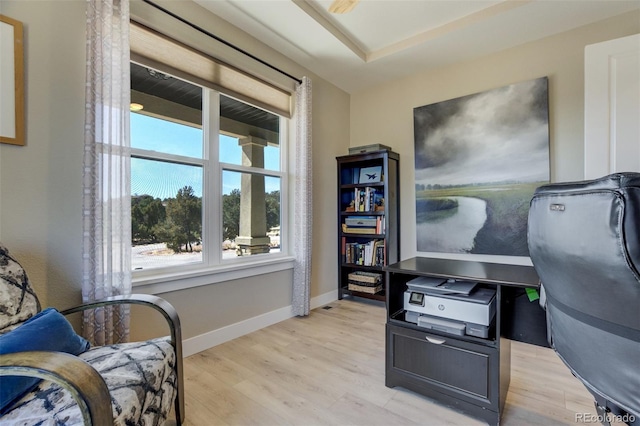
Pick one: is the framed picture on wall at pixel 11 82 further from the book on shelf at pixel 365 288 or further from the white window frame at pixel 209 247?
the book on shelf at pixel 365 288

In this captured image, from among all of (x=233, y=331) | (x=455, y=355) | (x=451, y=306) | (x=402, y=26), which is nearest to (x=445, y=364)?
(x=455, y=355)

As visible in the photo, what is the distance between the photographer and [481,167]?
2898 millimetres

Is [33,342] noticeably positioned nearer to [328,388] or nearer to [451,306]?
[328,388]

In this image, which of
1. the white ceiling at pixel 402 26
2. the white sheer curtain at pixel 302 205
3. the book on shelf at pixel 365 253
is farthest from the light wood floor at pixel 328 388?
the white ceiling at pixel 402 26

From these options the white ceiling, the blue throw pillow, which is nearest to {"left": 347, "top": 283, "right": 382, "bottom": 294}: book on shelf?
the white ceiling

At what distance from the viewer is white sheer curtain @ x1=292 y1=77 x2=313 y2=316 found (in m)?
2.96

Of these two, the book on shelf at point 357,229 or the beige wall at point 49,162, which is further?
the book on shelf at point 357,229

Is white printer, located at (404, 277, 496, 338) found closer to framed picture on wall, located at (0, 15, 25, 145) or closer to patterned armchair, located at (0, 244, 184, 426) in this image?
patterned armchair, located at (0, 244, 184, 426)

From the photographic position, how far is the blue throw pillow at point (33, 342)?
0.92 m

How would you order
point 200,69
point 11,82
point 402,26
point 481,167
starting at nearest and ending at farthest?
1. point 11,82
2. point 200,69
3. point 402,26
4. point 481,167

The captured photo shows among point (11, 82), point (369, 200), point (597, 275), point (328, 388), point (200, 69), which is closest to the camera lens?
point (597, 275)

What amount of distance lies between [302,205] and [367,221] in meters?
0.91

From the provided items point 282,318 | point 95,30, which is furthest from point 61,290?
point 282,318

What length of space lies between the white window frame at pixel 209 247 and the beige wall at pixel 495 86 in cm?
168
